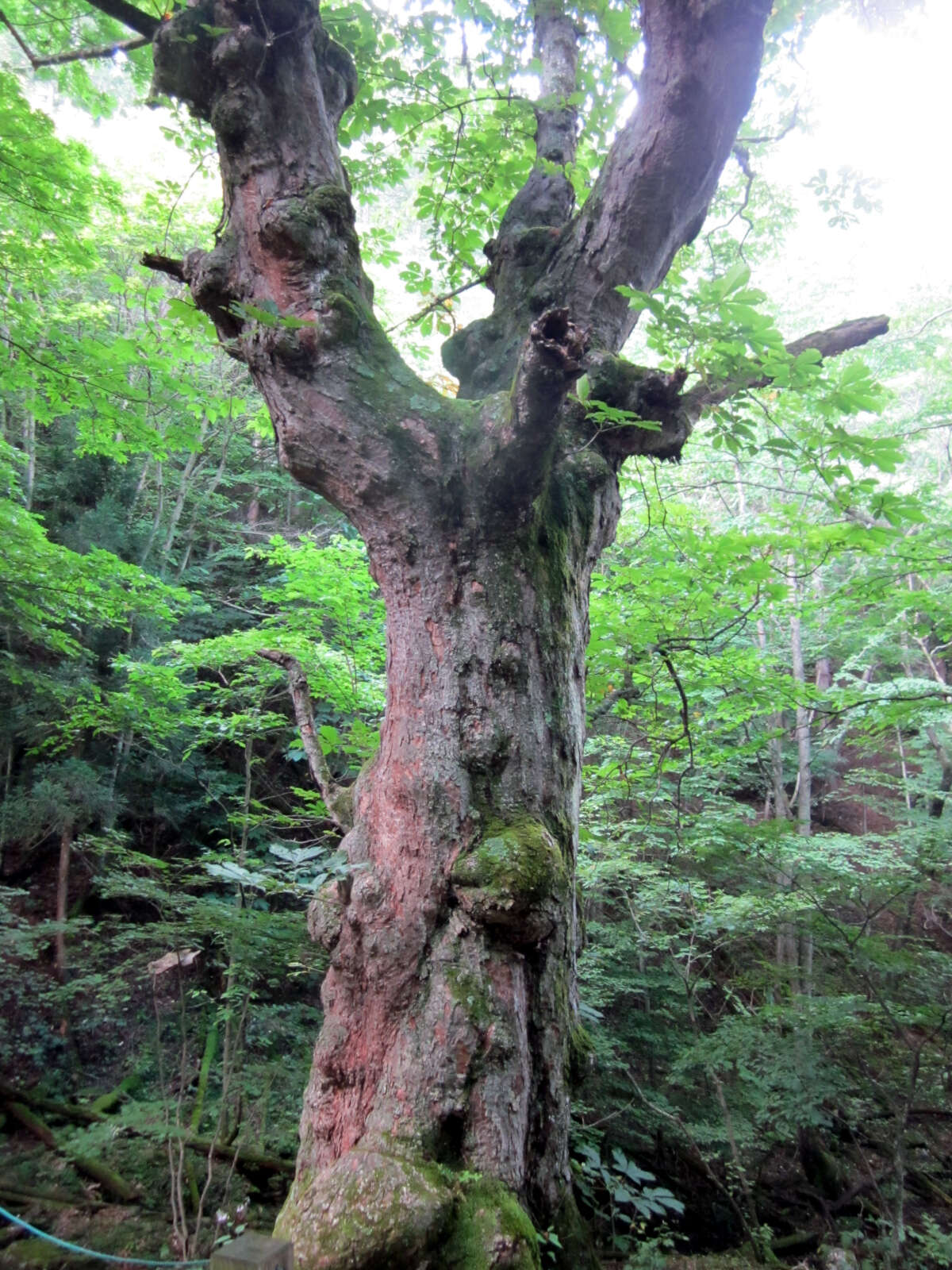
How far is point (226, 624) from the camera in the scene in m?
9.30

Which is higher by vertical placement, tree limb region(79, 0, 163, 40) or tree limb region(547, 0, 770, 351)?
tree limb region(79, 0, 163, 40)

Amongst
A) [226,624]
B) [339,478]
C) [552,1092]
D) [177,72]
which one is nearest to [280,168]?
[177,72]

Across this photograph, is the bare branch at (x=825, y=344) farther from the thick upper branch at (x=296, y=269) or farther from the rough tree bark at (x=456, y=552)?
the thick upper branch at (x=296, y=269)

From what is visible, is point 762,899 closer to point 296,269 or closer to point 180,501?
point 296,269

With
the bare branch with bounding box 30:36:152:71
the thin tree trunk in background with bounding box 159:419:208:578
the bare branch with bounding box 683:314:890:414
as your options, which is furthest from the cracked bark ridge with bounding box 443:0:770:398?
the thin tree trunk in background with bounding box 159:419:208:578

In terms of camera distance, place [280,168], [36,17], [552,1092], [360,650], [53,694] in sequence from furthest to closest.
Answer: [53,694] < [360,650] < [36,17] < [280,168] < [552,1092]

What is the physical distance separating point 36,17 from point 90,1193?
241 inches

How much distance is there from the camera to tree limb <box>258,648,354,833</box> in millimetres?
2525

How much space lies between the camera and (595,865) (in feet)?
15.5

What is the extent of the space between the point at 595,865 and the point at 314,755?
2.68 metres

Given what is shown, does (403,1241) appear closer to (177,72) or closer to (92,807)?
(177,72)

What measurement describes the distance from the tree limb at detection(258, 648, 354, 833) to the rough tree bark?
270mm

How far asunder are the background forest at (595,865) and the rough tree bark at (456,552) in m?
0.28

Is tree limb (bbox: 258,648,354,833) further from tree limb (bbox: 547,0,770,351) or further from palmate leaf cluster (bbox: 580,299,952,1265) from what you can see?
tree limb (bbox: 547,0,770,351)
